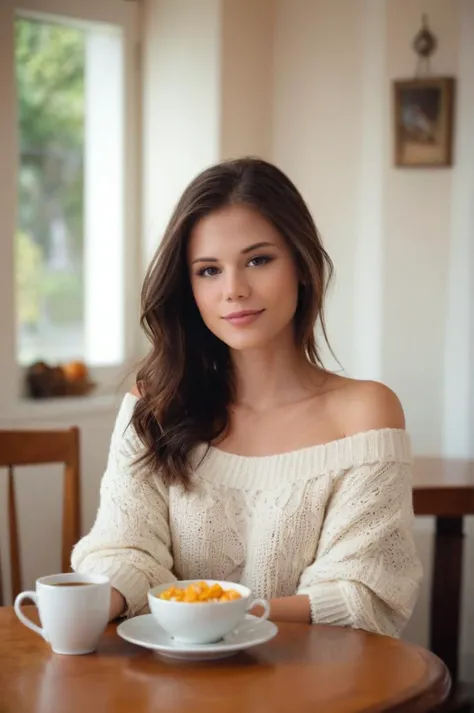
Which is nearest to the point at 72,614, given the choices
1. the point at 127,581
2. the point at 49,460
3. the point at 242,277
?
the point at 127,581

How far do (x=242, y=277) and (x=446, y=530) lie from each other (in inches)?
56.3

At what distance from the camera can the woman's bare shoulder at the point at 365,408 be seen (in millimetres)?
1686

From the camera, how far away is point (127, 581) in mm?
1547

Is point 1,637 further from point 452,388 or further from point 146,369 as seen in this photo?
point 452,388

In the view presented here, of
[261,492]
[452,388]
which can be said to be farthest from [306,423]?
[452,388]

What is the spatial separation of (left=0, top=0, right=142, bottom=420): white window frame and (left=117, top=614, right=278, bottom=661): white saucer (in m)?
1.87

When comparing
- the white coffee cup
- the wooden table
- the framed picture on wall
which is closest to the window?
the framed picture on wall

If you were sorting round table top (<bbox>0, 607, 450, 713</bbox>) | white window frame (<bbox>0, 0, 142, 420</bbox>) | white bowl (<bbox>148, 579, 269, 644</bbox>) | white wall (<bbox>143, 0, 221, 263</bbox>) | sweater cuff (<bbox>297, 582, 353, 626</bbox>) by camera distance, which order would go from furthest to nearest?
white wall (<bbox>143, 0, 221, 263</bbox>) → white window frame (<bbox>0, 0, 142, 420</bbox>) → sweater cuff (<bbox>297, 582, 353, 626</bbox>) → white bowl (<bbox>148, 579, 269, 644</bbox>) → round table top (<bbox>0, 607, 450, 713</bbox>)

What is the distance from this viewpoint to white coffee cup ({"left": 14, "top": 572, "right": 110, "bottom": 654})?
50.7 inches

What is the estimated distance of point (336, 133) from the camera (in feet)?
12.2

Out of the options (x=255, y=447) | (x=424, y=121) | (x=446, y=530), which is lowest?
(x=446, y=530)

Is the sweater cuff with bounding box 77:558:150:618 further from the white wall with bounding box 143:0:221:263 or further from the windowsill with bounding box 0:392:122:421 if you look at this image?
the white wall with bounding box 143:0:221:263

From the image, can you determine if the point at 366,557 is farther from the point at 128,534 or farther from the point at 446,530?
the point at 446,530

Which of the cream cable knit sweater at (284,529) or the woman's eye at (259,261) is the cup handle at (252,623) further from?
the woman's eye at (259,261)
